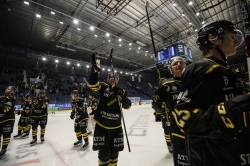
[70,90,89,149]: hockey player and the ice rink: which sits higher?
[70,90,89,149]: hockey player

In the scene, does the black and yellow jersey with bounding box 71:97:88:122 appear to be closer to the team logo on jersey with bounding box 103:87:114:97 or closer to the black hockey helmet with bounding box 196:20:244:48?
the team logo on jersey with bounding box 103:87:114:97

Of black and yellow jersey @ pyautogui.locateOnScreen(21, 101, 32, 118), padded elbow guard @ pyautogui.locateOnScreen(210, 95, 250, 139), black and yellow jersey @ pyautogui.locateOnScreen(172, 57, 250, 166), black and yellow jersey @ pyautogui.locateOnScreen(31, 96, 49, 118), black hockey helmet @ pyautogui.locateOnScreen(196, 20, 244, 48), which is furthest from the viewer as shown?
black and yellow jersey @ pyautogui.locateOnScreen(21, 101, 32, 118)

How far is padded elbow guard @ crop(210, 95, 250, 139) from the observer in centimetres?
81

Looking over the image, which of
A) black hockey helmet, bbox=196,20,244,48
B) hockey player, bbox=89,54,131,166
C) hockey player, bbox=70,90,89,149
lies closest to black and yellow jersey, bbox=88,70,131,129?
hockey player, bbox=89,54,131,166

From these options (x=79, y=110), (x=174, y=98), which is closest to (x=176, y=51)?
(x=79, y=110)

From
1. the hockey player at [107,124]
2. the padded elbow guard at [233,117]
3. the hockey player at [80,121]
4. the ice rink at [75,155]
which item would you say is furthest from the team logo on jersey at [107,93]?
the hockey player at [80,121]

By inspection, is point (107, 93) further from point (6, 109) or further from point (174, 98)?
point (6, 109)

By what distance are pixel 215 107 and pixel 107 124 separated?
2084 mm

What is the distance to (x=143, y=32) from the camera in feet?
51.0

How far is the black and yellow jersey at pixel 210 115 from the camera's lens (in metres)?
0.91

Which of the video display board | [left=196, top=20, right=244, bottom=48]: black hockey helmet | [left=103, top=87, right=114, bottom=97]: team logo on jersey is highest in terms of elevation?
the video display board

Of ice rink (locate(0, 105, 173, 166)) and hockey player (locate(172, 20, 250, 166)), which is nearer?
hockey player (locate(172, 20, 250, 166))

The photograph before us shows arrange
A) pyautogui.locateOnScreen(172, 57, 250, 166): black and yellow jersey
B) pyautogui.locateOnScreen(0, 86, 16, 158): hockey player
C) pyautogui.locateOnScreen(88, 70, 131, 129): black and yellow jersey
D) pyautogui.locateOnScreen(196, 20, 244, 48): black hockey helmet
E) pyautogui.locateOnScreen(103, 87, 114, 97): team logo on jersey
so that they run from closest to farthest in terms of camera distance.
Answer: pyautogui.locateOnScreen(172, 57, 250, 166): black and yellow jersey → pyautogui.locateOnScreen(196, 20, 244, 48): black hockey helmet → pyautogui.locateOnScreen(88, 70, 131, 129): black and yellow jersey → pyautogui.locateOnScreen(103, 87, 114, 97): team logo on jersey → pyautogui.locateOnScreen(0, 86, 16, 158): hockey player

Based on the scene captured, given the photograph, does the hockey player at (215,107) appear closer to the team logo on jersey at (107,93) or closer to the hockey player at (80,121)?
the team logo on jersey at (107,93)
